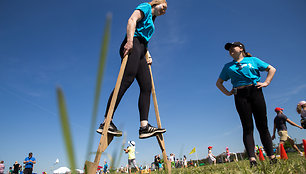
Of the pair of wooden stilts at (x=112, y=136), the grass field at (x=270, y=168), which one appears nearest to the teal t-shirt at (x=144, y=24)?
the pair of wooden stilts at (x=112, y=136)

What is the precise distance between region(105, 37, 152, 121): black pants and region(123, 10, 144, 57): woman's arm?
171 millimetres

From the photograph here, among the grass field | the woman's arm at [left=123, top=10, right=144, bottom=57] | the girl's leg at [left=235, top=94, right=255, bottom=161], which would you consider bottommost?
the grass field

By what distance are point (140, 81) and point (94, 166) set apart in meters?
1.44

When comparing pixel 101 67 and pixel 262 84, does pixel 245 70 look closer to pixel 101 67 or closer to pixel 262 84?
pixel 262 84

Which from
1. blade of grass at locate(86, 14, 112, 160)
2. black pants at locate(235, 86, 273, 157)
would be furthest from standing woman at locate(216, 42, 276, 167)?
blade of grass at locate(86, 14, 112, 160)

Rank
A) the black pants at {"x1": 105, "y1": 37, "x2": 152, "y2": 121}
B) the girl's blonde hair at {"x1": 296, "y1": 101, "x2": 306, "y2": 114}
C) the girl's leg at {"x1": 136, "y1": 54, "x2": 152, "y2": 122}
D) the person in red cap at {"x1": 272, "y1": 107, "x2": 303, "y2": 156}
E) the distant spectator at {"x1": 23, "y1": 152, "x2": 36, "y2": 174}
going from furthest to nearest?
the distant spectator at {"x1": 23, "y1": 152, "x2": 36, "y2": 174} → the person in red cap at {"x1": 272, "y1": 107, "x2": 303, "y2": 156} → the girl's blonde hair at {"x1": 296, "y1": 101, "x2": 306, "y2": 114} → the girl's leg at {"x1": 136, "y1": 54, "x2": 152, "y2": 122} → the black pants at {"x1": 105, "y1": 37, "x2": 152, "y2": 121}

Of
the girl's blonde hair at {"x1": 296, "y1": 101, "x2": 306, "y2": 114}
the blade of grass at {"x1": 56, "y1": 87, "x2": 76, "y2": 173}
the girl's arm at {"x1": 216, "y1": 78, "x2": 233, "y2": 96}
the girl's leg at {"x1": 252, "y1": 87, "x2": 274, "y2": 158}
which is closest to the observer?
the blade of grass at {"x1": 56, "y1": 87, "x2": 76, "y2": 173}

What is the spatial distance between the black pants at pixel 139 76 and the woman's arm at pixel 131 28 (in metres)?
0.17

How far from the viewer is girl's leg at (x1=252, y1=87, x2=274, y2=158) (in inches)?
125

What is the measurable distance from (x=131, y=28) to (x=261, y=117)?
2.39 meters

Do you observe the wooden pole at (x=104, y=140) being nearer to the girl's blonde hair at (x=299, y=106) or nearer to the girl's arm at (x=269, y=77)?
the girl's arm at (x=269, y=77)

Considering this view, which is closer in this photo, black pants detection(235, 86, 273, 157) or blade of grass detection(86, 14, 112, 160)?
blade of grass detection(86, 14, 112, 160)

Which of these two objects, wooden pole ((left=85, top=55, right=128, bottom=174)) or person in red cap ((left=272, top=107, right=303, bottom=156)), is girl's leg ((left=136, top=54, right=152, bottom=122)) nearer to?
wooden pole ((left=85, top=55, right=128, bottom=174))

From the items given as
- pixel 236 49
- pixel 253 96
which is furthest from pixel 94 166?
pixel 236 49
